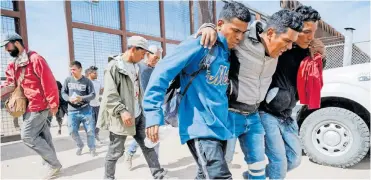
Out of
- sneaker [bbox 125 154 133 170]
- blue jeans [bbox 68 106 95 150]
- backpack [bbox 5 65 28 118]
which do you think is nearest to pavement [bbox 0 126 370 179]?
sneaker [bbox 125 154 133 170]

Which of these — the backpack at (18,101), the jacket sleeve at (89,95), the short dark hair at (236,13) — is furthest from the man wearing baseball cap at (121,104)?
the jacket sleeve at (89,95)

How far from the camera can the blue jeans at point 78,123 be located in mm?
4902

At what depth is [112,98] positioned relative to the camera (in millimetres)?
3016

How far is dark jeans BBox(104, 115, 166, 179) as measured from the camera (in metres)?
3.07

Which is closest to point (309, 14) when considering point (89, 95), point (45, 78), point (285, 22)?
point (285, 22)

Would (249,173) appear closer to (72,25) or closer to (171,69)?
(171,69)

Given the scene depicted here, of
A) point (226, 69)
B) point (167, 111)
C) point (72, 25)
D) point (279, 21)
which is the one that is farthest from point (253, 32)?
point (72, 25)

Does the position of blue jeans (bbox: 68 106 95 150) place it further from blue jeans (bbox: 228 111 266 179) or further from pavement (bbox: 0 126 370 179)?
blue jeans (bbox: 228 111 266 179)

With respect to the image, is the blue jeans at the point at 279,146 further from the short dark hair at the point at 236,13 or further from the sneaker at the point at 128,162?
the sneaker at the point at 128,162

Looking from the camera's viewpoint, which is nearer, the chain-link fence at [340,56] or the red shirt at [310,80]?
the red shirt at [310,80]

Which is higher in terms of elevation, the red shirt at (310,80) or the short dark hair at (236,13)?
the short dark hair at (236,13)

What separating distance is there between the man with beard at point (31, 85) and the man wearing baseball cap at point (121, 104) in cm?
93

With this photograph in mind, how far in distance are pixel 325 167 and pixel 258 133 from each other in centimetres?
188

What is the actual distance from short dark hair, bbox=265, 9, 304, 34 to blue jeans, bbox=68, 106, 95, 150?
373 centimetres
